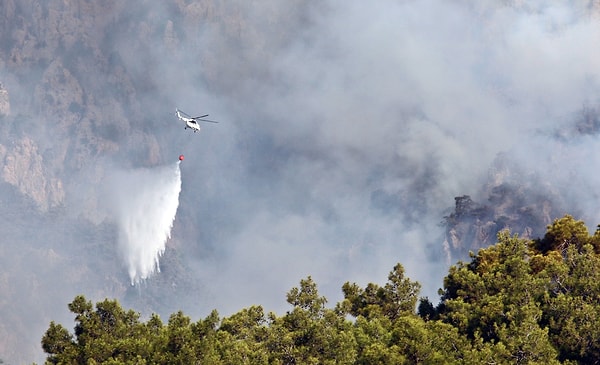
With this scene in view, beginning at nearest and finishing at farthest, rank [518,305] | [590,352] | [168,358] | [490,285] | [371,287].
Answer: [168,358]
[590,352]
[518,305]
[490,285]
[371,287]

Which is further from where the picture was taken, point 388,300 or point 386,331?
point 388,300

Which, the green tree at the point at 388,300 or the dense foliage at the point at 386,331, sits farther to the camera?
the green tree at the point at 388,300

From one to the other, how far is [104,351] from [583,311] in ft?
185

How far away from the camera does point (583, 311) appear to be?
4840 inches

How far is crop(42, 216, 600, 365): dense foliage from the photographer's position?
373 feet

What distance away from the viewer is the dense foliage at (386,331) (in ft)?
373

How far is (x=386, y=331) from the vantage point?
415ft

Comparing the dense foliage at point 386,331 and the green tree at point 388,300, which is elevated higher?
the green tree at point 388,300

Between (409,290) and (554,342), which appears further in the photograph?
(409,290)

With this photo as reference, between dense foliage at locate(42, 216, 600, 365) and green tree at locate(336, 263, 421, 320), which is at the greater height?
green tree at locate(336, 263, 421, 320)

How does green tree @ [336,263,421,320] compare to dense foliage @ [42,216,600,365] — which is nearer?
dense foliage @ [42,216,600,365]

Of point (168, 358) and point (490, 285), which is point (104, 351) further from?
point (490, 285)

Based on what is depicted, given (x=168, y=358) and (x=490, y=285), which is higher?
(x=490, y=285)

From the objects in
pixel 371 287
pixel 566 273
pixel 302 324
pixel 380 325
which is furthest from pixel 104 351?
pixel 566 273
